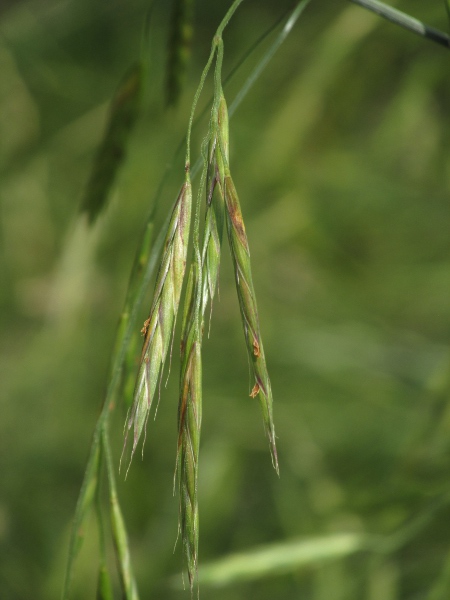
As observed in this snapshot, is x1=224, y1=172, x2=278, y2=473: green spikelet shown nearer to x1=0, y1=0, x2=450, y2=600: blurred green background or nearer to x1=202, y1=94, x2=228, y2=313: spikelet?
x1=202, y1=94, x2=228, y2=313: spikelet

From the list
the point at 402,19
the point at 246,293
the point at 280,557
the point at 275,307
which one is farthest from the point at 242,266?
the point at 275,307

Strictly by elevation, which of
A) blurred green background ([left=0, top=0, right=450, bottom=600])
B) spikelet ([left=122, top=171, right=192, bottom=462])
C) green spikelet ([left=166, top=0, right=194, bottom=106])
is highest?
green spikelet ([left=166, top=0, right=194, bottom=106])

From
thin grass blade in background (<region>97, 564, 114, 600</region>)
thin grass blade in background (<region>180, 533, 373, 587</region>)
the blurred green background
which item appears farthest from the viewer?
the blurred green background

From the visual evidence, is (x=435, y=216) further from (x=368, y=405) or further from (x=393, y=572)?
(x=393, y=572)

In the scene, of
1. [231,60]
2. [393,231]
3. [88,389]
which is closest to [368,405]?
[393,231]

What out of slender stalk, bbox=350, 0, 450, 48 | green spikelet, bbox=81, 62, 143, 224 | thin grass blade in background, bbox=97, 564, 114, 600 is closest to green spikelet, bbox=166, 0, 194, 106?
green spikelet, bbox=81, 62, 143, 224

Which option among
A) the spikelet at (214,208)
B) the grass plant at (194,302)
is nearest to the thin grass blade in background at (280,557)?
the grass plant at (194,302)

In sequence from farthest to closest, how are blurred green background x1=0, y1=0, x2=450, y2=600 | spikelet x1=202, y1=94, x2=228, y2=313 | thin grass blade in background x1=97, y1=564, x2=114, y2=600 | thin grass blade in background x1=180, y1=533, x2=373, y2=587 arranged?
blurred green background x1=0, y1=0, x2=450, y2=600 < thin grass blade in background x1=180, y1=533, x2=373, y2=587 < thin grass blade in background x1=97, y1=564, x2=114, y2=600 < spikelet x1=202, y1=94, x2=228, y2=313
